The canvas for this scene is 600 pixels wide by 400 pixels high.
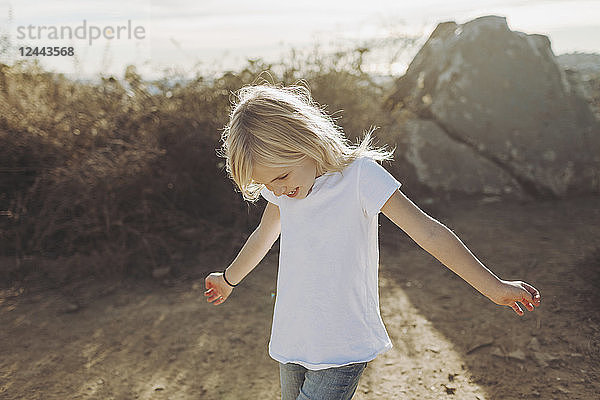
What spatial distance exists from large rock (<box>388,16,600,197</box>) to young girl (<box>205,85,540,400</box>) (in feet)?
12.6

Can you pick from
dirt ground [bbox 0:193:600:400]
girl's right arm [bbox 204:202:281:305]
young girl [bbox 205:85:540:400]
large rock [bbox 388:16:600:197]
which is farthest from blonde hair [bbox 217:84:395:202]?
large rock [bbox 388:16:600:197]

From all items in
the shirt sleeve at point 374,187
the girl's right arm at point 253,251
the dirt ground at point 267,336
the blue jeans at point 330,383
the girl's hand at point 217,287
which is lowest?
the dirt ground at point 267,336

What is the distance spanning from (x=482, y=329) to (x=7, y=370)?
2.44 metres

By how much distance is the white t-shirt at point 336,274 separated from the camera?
173cm

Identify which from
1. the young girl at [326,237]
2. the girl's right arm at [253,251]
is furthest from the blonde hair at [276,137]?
the girl's right arm at [253,251]

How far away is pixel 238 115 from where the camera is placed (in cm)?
174

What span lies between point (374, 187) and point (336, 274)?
0.27 m

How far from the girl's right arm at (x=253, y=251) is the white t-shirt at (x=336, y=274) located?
0.25 metres

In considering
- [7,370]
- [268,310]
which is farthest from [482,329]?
[7,370]

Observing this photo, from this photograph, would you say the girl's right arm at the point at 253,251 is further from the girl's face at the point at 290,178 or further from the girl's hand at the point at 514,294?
the girl's hand at the point at 514,294

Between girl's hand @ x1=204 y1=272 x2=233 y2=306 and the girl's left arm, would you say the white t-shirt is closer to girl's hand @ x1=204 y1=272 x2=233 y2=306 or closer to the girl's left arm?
the girl's left arm

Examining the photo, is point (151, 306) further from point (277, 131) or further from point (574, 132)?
point (574, 132)

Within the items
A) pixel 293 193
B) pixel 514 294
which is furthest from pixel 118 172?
pixel 514 294

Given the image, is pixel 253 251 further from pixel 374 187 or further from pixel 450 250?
pixel 450 250
